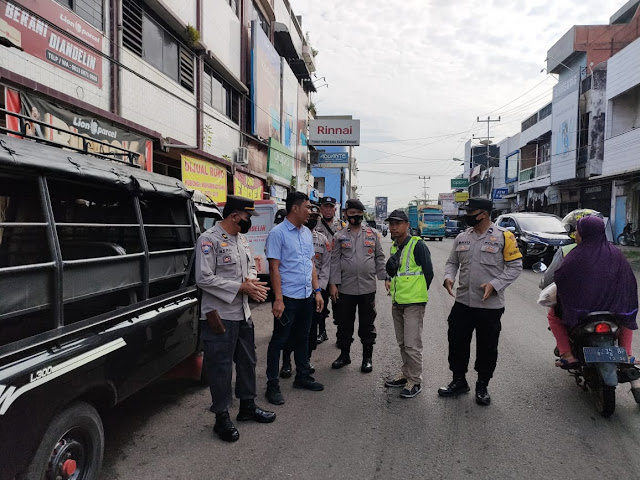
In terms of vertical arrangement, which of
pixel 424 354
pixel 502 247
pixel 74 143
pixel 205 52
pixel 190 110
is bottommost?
pixel 424 354

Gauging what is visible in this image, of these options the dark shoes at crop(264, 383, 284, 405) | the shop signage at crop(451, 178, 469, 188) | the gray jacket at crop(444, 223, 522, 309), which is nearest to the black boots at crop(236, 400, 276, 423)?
the dark shoes at crop(264, 383, 284, 405)

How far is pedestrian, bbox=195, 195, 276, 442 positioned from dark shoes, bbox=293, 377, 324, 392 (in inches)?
30.7

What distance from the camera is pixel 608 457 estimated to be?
3107 millimetres

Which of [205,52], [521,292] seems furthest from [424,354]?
[205,52]

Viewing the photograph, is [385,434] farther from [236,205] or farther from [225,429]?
[236,205]

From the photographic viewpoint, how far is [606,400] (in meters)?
3.69

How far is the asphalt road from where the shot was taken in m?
2.95

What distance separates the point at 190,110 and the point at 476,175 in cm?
5581

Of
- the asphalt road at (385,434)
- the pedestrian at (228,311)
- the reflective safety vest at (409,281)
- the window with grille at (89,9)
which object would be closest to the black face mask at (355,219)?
the reflective safety vest at (409,281)

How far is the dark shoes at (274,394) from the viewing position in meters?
4.08

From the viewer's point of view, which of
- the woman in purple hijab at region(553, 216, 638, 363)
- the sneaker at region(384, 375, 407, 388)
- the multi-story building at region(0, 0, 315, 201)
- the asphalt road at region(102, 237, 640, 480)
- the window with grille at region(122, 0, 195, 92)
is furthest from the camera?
the window with grille at region(122, 0, 195, 92)

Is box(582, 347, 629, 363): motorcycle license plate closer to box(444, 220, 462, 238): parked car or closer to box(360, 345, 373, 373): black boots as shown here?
box(360, 345, 373, 373): black boots

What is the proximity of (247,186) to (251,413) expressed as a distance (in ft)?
44.3

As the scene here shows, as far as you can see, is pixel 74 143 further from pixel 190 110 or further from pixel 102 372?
pixel 102 372
